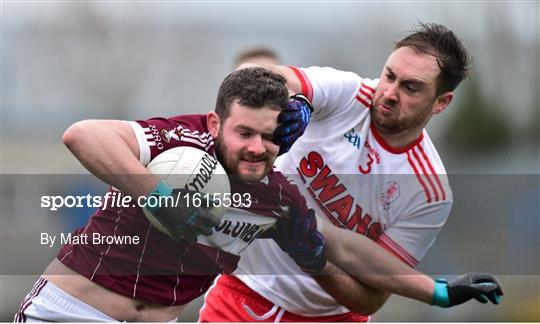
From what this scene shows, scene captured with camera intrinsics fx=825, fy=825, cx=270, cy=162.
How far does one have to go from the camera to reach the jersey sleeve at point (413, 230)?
3605 millimetres

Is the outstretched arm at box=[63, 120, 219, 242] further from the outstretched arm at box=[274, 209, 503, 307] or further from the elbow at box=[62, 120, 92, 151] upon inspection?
the outstretched arm at box=[274, 209, 503, 307]

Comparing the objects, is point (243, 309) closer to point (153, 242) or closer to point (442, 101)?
point (153, 242)

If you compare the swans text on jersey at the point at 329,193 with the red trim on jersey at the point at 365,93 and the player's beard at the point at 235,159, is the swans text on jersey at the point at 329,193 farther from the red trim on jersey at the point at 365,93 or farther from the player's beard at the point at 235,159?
the player's beard at the point at 235,159

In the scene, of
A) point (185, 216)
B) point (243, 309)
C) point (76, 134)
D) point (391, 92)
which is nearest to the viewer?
point (76, 134)

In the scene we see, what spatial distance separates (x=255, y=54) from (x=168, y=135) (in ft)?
7.82

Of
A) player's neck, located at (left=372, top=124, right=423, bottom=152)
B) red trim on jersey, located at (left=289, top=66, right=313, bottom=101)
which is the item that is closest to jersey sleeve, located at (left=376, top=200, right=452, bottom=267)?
player's neck, located at (left=372, top=124, right=423, bottom=152)

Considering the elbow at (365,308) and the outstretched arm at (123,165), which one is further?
the elbow at (365,308)

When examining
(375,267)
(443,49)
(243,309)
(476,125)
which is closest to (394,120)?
(443,49)

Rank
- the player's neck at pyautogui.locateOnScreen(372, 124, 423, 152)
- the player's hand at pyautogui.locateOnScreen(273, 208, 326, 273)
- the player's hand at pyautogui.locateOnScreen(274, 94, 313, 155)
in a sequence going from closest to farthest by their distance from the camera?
the player's hand at pyautogui.locateOnScreen(274, 94, 313, 155)
the player's hand at pyautogui.locateOnScreen(273, 208, 326, 273)
the player's neck at pyautogui.locateOnScreen(372, 124, 423, 152)

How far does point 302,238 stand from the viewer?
310 centimetres

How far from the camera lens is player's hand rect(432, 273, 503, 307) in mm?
3281

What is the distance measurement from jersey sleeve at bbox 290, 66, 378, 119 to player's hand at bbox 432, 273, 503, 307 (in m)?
0.82

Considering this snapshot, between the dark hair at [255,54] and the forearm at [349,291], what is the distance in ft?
6.44

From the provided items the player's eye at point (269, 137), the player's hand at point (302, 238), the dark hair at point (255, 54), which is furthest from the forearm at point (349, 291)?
the dark hair at point (255, 54)
